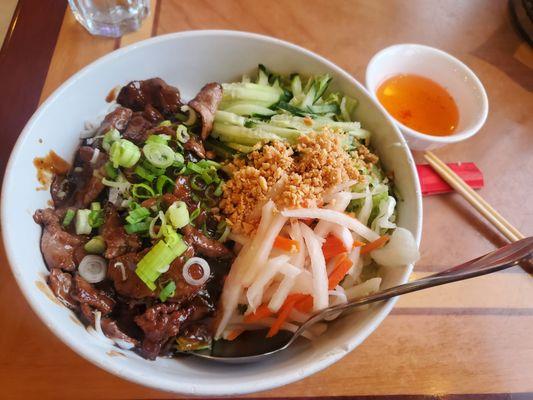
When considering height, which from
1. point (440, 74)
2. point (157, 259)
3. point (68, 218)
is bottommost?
point (68, 218)

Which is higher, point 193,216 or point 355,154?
point 355,154

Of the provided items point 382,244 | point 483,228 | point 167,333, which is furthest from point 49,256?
point 483,228

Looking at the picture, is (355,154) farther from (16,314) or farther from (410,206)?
(16,314)

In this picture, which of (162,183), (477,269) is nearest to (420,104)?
(477,269)

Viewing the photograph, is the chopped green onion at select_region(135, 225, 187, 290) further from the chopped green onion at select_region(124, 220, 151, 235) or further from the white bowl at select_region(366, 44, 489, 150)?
the white bowl at select_region(366, 44, 489, 150)

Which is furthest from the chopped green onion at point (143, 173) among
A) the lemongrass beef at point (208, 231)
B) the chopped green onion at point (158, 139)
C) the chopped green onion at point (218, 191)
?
the chopped green onion at point (218, 191)

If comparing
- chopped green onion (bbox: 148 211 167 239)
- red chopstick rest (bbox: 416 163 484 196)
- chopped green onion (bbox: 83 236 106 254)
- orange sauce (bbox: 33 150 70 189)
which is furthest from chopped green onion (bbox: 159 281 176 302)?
red chopstick rest (bbox: 416 163 484 196)

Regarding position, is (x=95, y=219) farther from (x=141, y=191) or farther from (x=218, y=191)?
(x=218, y=191)
